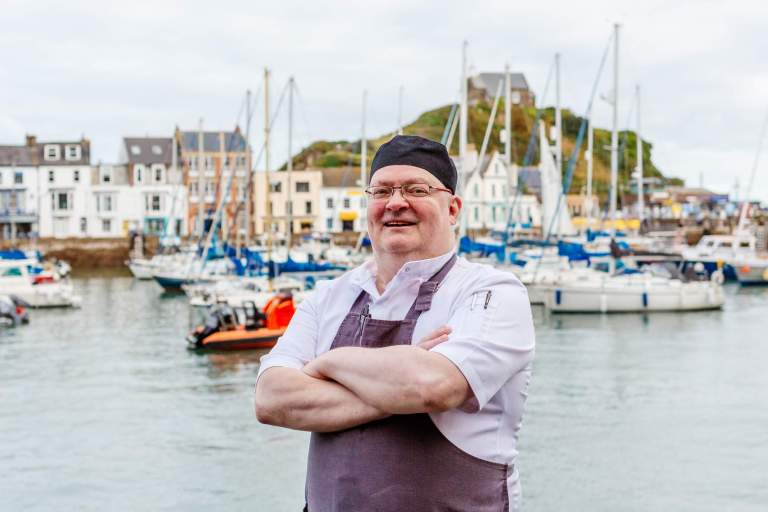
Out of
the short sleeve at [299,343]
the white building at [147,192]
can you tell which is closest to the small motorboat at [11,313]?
the short sleeve at [299,343]

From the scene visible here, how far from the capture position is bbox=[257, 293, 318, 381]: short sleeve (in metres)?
3.38

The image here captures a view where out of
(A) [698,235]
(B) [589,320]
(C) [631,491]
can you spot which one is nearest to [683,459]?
(C) [631,491]

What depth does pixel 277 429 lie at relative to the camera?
16.5m

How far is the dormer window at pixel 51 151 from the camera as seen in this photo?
287 feet

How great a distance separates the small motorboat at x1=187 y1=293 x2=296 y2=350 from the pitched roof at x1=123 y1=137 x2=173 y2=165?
6282 cm

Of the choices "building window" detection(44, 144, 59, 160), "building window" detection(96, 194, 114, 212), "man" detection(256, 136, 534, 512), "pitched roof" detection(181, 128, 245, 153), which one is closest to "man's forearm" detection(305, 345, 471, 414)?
"man" detection(256, 136, 534, 512)

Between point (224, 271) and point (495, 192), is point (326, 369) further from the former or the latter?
point (495, 192)

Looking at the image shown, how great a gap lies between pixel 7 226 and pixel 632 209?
63551 mm

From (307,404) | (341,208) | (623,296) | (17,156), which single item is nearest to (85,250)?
(17,156)

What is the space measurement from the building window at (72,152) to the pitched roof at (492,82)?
70.9m

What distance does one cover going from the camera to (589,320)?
35.3m

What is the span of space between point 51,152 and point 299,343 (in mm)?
89464

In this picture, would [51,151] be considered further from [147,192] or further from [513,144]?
[513,144]

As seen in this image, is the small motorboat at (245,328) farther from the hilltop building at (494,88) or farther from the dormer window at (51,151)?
the hilltop building at (494,88)
